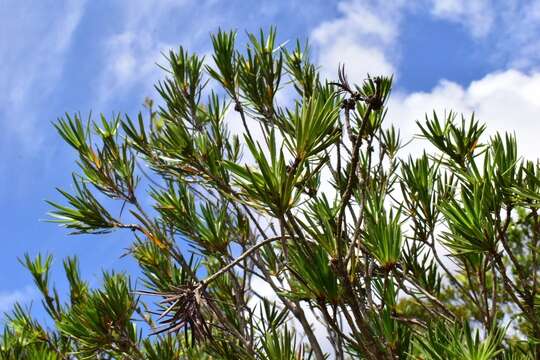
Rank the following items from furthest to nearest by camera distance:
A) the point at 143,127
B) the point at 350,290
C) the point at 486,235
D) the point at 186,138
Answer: the point at 143,127, the point at 186,138, the point at 486,235, the point at 350,290

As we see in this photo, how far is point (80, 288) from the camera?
2.67 metres

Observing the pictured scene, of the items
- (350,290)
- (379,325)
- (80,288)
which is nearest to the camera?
(350,290)

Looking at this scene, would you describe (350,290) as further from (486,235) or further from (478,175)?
(478,175)

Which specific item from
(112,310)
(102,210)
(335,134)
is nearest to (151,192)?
(102,210)

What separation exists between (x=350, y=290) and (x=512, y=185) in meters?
0.59

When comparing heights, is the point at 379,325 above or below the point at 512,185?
below

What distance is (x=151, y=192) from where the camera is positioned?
6.73 feet

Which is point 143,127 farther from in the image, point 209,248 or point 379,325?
point 379,325

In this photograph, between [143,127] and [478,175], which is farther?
[143,127]

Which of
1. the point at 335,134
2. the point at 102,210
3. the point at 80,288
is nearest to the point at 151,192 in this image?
the point at 102,210

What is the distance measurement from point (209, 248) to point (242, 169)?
2.68 ft

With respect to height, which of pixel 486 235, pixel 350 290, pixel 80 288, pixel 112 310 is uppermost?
pixel 80 288

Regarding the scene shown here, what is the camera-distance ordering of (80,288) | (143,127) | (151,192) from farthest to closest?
(80,288) < (143,127) < (151,192)

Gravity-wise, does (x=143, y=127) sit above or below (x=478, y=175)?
above
